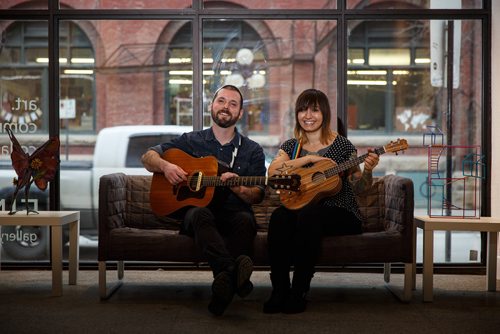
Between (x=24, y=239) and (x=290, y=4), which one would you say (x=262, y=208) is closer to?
(x=290, y=4)

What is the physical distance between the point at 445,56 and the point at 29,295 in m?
3.67

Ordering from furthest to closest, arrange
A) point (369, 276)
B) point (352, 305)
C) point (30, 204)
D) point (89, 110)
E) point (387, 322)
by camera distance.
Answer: point (89, 110) → point (30, 204) → point (369, 276) → point (352, 305) → point (387, 322)

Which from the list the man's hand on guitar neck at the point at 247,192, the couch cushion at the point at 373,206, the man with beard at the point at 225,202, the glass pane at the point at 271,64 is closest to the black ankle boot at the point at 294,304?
the man with beard at the point at 225,202

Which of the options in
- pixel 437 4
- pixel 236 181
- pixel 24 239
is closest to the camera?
pixel 236 181

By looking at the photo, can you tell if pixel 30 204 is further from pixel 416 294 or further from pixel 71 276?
pixel 416 294

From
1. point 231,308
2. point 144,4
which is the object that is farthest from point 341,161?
point 144,4

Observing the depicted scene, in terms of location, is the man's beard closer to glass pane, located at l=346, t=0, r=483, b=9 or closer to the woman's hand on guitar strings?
the woman's hand on guitar strings

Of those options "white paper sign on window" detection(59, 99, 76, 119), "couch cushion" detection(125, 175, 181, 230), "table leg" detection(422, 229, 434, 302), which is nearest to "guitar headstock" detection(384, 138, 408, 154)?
"table leg" detection(422, 229, 434, 302)

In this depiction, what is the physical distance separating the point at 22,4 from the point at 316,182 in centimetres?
288

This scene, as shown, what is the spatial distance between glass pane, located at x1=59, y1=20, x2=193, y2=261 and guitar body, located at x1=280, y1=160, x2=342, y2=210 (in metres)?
2.03

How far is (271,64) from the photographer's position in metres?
7.40

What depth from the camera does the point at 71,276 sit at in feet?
14.6

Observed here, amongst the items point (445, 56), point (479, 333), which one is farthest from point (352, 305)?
point (445, 56)

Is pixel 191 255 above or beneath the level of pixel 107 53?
beneath
